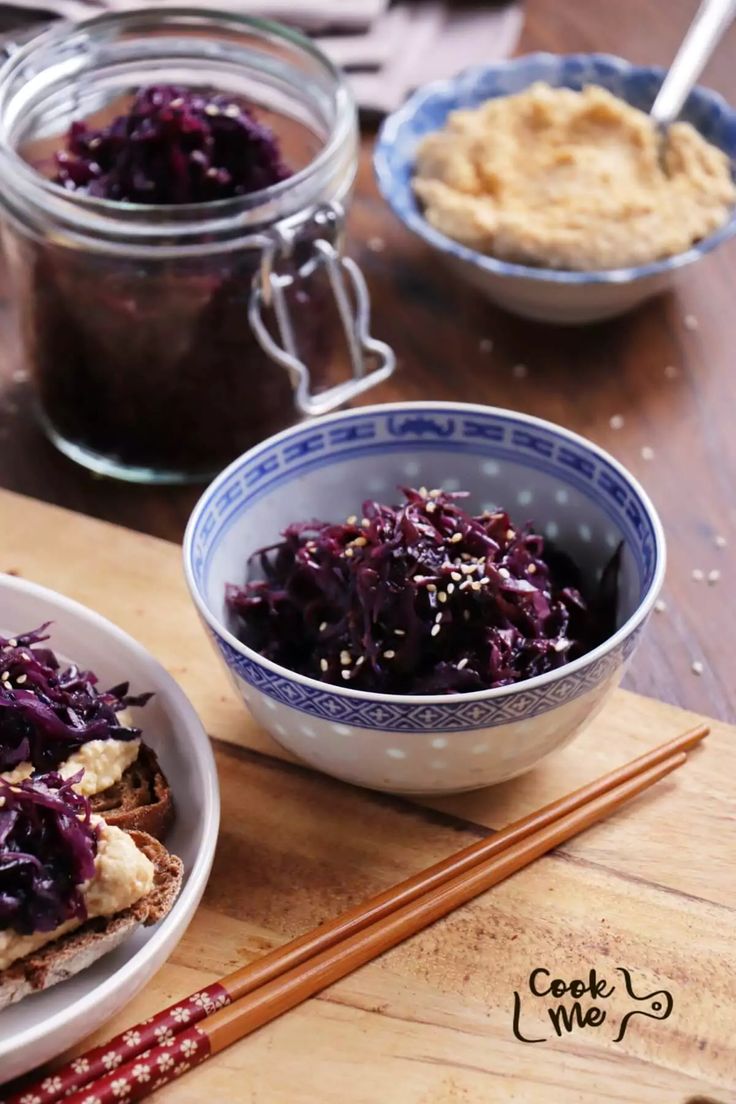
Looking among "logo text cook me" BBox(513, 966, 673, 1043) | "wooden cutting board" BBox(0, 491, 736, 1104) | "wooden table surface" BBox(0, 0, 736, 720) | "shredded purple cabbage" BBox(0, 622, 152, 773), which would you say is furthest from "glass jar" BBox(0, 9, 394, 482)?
"logo text cook me" BBox(513, 966, 673, 1043)

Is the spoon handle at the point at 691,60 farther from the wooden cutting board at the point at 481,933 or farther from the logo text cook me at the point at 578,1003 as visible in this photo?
the logo text cook me at the point at 578,1003

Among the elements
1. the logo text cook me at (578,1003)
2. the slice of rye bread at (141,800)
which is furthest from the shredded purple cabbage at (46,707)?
the logo text cook me at (578,1003)

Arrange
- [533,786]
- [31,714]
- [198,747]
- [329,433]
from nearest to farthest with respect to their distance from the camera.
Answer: [31,714] → [198,747] → [533,786] → [329,433]

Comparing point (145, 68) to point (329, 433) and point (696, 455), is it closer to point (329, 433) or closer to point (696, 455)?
point (329, 433)

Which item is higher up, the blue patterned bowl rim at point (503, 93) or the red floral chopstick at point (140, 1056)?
the blue patterned bowl rim at point (503, 93)

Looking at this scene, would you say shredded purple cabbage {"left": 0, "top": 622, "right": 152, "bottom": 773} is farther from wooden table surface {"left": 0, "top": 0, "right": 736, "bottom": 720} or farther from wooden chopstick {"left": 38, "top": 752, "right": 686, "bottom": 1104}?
wooden table surface {"left": 0, "top": 0, "right": 736, "bottom": 720}

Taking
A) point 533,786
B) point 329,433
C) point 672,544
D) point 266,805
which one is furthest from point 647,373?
point 266,805
